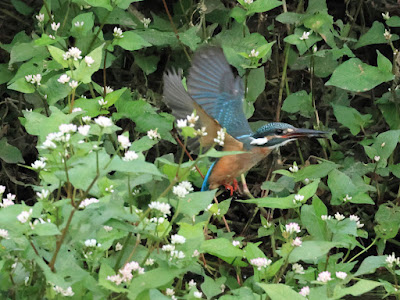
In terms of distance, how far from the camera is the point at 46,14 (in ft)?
11.0

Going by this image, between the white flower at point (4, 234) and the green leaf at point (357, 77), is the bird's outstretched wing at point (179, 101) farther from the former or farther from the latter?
the white flower at point (4, 234)

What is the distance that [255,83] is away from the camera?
3340mm

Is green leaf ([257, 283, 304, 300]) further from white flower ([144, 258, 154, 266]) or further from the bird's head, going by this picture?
the bird's head

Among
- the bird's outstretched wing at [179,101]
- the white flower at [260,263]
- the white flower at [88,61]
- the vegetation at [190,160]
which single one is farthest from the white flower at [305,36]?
the white flower at [260,263]

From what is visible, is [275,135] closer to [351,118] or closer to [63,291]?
[351,118]

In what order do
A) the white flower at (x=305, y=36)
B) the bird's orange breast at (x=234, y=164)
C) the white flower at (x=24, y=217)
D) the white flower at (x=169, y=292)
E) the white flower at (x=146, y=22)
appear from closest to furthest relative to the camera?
the white flower at (x=24, y=217)
the white flower at (x=169, y=292)
the bird's orange breast at (x=234, y=164)
the white flower at (x=305, y=36)
the white flower at (x=146, y=22)

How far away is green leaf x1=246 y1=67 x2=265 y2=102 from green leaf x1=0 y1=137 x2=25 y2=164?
1019 millimetres

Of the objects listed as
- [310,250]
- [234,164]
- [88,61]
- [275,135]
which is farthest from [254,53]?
[310,250]

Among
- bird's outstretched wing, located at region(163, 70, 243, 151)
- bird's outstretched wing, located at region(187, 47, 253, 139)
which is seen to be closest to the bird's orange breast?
bird's outstretched wing, located at region(163, 70, 243, 151)

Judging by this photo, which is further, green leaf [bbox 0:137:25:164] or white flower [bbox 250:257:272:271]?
green leaf [bbox 0:137:25:164]

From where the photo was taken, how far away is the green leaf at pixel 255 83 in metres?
3.33

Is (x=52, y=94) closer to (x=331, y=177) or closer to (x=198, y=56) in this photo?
(x=198, y=56)

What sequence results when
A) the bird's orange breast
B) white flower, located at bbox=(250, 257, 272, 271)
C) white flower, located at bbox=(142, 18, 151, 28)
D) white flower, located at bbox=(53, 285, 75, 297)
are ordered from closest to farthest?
white flower, located at bbox=(53, 285, 75, 297) < white flower, located at bbox=(250, 257, 272, 271) < the bird's orange breast < white flower, located at bbox=(142, 18, 151, 28)

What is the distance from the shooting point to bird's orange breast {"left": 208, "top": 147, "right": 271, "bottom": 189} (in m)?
2.95
